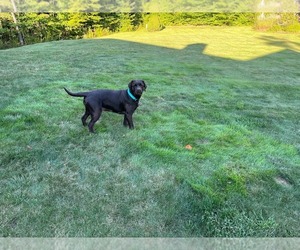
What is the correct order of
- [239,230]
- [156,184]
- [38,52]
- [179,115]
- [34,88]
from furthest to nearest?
[38,52] < [34,88] < [179,115] < [156,184] < [239,230]

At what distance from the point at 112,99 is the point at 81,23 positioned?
16.5 metres

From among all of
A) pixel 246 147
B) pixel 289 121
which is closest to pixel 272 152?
pixel 246 147

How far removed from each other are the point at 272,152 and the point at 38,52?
9.40 meters

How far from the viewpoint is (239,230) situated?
2266 millimetres

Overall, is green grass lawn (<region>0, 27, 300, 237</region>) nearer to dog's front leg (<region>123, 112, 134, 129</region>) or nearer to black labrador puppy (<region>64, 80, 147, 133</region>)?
dog's front leg (<region>123, 112, 134, 129</region>)

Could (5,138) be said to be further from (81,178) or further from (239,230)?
(239,230)

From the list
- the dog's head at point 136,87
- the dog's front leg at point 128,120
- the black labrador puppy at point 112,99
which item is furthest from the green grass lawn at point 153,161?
the dog's head at point 136,87

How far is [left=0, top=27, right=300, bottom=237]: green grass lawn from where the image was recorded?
2334 millimetres

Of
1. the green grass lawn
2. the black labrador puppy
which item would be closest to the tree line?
the green grass lawn

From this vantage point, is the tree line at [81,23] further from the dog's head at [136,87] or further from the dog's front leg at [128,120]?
the dog's head at [136,87]

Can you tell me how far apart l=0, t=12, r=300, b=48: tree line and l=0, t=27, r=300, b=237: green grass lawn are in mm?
11557

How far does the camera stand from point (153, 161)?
328 cm

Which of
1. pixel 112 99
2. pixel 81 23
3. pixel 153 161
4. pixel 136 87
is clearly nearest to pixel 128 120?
pixel 112 99

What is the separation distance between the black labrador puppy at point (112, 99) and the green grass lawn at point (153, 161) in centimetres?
36
